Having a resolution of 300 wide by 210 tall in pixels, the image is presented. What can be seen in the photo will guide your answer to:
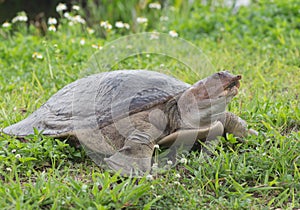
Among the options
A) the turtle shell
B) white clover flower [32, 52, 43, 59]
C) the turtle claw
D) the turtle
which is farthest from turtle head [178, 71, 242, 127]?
white clover flower [32, 52, 43, 59]

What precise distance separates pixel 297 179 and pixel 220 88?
0.67 meters

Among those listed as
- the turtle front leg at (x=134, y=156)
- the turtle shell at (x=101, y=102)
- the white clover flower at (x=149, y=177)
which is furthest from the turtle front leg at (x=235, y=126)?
the white clover flower at (x=149, y=177)

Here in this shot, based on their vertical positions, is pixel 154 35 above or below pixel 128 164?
above

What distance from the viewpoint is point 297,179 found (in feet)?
8.82

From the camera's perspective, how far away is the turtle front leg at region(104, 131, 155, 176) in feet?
9.01

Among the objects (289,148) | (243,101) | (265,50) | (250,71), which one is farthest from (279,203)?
(265,50)

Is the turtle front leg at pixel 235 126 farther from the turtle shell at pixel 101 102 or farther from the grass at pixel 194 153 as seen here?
the turtle shell at pixel 101 102

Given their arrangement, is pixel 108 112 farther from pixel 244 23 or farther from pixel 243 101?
pixel 244 23

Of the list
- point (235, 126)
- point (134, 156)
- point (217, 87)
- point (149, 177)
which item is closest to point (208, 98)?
point (217, 87)

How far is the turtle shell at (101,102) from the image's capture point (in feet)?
9.74

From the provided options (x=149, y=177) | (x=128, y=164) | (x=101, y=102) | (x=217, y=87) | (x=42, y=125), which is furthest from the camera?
(x=42, y=125)

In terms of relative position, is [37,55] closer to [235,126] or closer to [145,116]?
[145,116]

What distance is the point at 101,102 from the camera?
3.07 m

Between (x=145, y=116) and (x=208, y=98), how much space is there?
0.39 m
